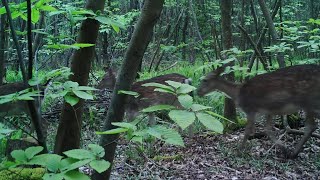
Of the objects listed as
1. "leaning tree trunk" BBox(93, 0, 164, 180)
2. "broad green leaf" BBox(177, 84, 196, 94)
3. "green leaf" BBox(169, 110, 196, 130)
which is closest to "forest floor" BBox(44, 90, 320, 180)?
"leaning tree trunk" BBox(93, 0, 164, 180)

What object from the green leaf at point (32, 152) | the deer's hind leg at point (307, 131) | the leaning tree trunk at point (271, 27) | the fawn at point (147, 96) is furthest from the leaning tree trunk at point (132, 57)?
the fawn at point (147, 96)

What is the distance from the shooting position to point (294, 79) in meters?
6.52

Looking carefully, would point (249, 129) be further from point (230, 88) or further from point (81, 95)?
point (81, 95)

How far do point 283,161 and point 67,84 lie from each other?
4297mm

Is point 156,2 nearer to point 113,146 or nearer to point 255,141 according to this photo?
point 113,146

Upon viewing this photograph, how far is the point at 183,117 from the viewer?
1776mm

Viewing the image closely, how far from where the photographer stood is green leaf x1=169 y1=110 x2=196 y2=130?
1726 mm

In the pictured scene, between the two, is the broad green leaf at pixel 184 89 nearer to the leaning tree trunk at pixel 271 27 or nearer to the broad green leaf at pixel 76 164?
the broad green leaf at pixel 76 164

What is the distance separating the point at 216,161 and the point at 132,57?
328 centimetres

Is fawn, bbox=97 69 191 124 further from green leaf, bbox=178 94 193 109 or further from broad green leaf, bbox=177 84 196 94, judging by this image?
Answer: green leaf, bbox=178 94 193 109

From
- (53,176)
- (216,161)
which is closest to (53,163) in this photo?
(53,176)

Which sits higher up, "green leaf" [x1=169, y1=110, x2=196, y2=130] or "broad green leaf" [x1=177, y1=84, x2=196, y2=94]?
"broad green leaf" [x1=177, y1=84, x2=196, y2=94]

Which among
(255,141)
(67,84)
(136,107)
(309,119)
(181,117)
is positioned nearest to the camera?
(181,117)

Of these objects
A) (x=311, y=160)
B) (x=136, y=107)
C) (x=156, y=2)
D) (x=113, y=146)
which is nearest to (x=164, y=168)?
(x=311, y=160)
